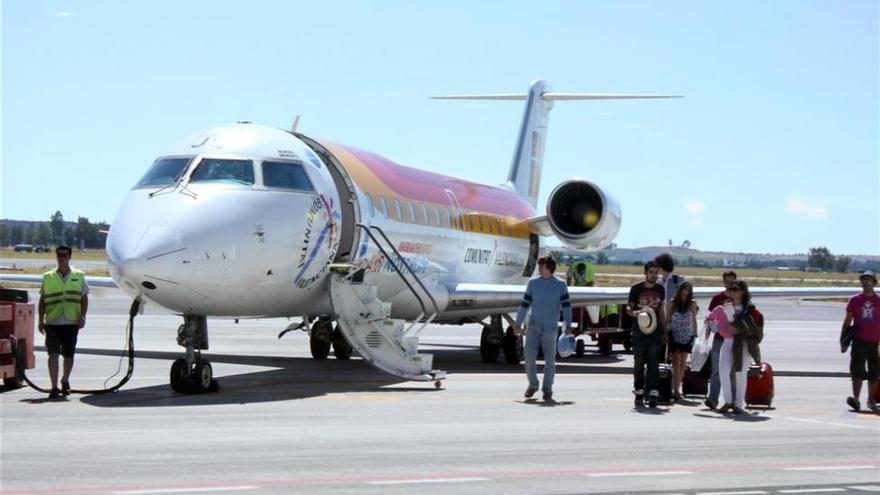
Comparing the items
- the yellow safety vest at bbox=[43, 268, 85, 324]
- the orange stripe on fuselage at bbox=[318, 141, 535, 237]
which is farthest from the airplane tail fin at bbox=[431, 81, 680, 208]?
the yellow safety vest at bbox=[43, 268, 85, 324]

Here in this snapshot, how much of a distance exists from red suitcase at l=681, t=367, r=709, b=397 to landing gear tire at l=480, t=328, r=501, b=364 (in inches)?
273

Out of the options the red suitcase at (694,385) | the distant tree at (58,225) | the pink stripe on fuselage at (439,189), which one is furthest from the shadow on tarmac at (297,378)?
the distant tree at (58,225)

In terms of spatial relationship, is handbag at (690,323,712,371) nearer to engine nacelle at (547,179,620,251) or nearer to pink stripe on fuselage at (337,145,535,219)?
pink stripe on fuselage at (337,145,535,219)

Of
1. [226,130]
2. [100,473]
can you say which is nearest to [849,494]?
[100,473]

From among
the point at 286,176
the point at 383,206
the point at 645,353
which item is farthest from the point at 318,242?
the point at 645,353

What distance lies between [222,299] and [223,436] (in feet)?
14.6

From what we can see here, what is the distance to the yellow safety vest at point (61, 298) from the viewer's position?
14891 mm

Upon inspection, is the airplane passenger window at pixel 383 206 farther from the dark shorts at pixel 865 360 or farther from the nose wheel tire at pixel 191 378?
the dark shorts at pixel 865 360

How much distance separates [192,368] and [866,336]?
7.97 meters

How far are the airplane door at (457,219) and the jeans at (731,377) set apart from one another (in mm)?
9186

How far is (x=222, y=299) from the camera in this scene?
15648 mm

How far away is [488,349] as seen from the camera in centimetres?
2347

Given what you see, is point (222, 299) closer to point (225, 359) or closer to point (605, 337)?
point (225, 359)

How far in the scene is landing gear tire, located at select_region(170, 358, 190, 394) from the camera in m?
15.3
